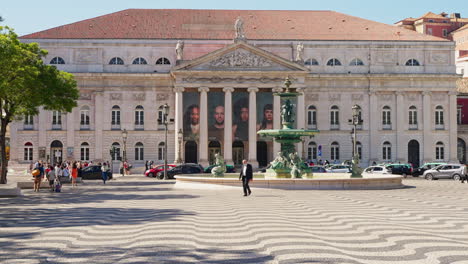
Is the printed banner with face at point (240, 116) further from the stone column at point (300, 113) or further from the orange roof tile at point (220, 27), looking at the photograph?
the orange roof tile at point (220, 27)

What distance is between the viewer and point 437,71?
74000 millimetres

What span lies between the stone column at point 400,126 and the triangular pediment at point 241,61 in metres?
12.6

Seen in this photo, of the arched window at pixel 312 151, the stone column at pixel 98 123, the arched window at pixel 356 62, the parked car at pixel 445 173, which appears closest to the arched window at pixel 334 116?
the arched window at pixel 312 151

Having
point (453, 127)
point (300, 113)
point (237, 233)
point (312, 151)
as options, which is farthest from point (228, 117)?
point (237, 233)

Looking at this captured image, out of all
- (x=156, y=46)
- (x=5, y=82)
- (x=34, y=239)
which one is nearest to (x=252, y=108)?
(x=156, y=46)

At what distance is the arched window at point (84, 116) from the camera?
71.4 meters

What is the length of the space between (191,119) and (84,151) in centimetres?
1306

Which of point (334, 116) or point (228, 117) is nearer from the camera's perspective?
point (228, 117)

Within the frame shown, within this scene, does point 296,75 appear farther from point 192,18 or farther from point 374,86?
point 192,18

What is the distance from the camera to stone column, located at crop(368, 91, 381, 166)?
7294cm

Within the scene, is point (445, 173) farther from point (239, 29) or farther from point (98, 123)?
point (98, 123)

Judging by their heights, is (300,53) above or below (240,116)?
above

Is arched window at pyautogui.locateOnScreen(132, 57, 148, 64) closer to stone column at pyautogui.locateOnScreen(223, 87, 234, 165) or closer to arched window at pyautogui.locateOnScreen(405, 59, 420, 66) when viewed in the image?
stone column at pyautogui.locateOnScreen(223, 87, 234, 165)

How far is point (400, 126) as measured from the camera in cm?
7350
